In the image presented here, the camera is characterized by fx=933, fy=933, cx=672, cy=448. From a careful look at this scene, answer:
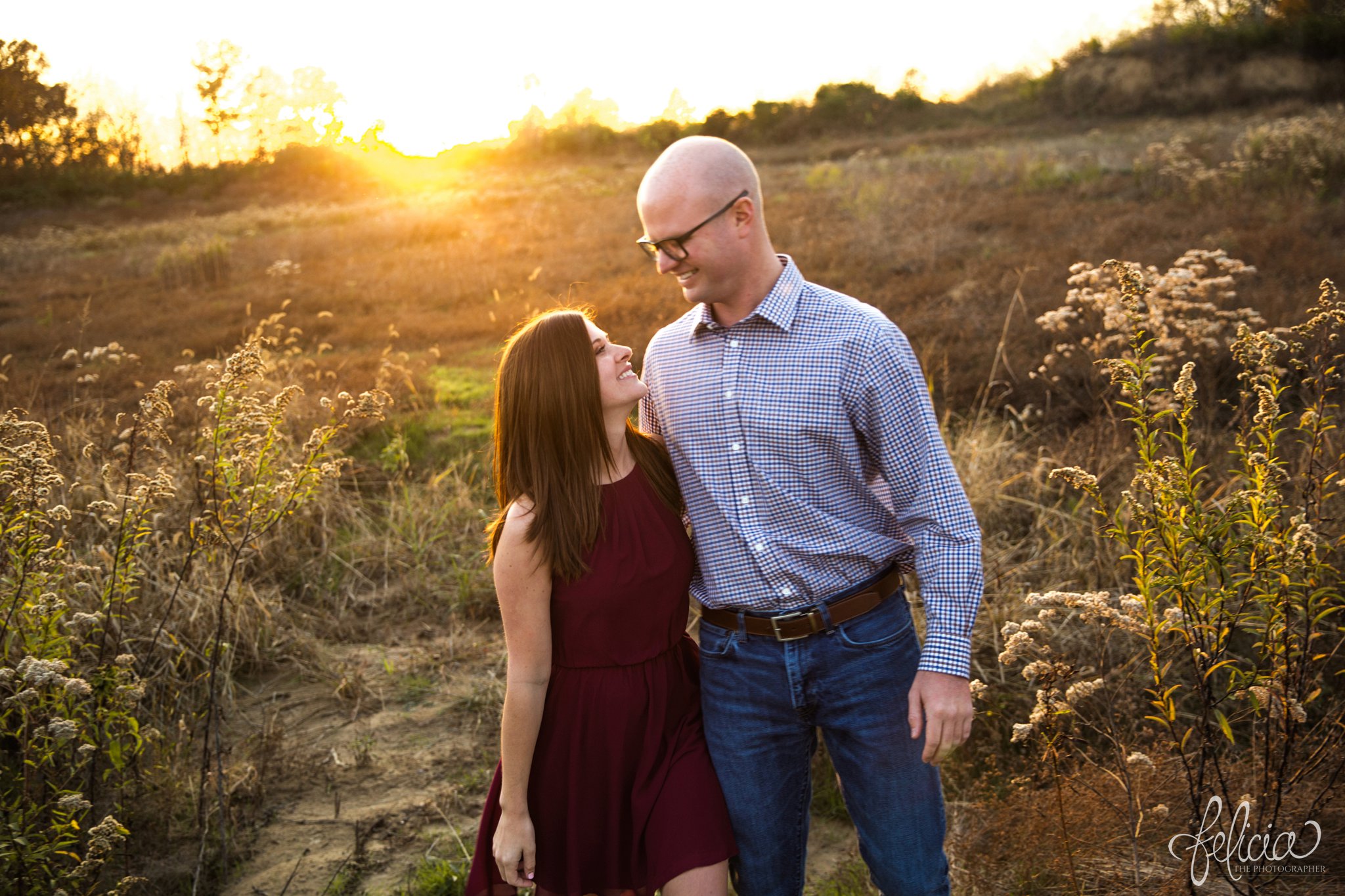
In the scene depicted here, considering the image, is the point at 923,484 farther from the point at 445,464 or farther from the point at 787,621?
the point at 445,464

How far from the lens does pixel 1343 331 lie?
590cm

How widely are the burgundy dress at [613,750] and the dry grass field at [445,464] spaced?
104 cm

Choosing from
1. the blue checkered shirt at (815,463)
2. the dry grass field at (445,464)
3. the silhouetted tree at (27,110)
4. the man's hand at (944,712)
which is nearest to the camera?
the man's hand at (944,712)

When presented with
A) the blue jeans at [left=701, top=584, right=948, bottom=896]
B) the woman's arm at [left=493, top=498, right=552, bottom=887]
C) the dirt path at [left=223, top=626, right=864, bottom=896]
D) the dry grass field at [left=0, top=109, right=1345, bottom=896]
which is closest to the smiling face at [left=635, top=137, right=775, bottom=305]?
the woman's arm at [left=493, top=498, right=552, bottom=887]

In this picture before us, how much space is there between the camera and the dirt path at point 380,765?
348cm

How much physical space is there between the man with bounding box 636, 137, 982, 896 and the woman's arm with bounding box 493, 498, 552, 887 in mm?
468

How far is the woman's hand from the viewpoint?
92.0 inches

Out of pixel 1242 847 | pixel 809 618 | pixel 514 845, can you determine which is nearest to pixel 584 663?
pixel 514 845

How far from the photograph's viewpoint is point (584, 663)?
245cm

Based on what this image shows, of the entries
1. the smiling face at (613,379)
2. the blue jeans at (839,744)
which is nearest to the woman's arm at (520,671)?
the smiling face at (613,379)

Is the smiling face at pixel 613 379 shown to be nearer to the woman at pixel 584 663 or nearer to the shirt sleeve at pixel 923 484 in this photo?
the woman at pixel 584 663

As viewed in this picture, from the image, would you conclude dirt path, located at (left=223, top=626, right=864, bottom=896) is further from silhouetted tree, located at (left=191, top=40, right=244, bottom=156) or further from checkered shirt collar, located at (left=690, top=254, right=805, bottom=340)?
silhouetted tree, located at (left=191, top=40, right=244, bottom=156)

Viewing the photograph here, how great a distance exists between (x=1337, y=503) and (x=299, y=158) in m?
36.2

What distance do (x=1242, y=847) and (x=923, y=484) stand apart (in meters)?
1.32
